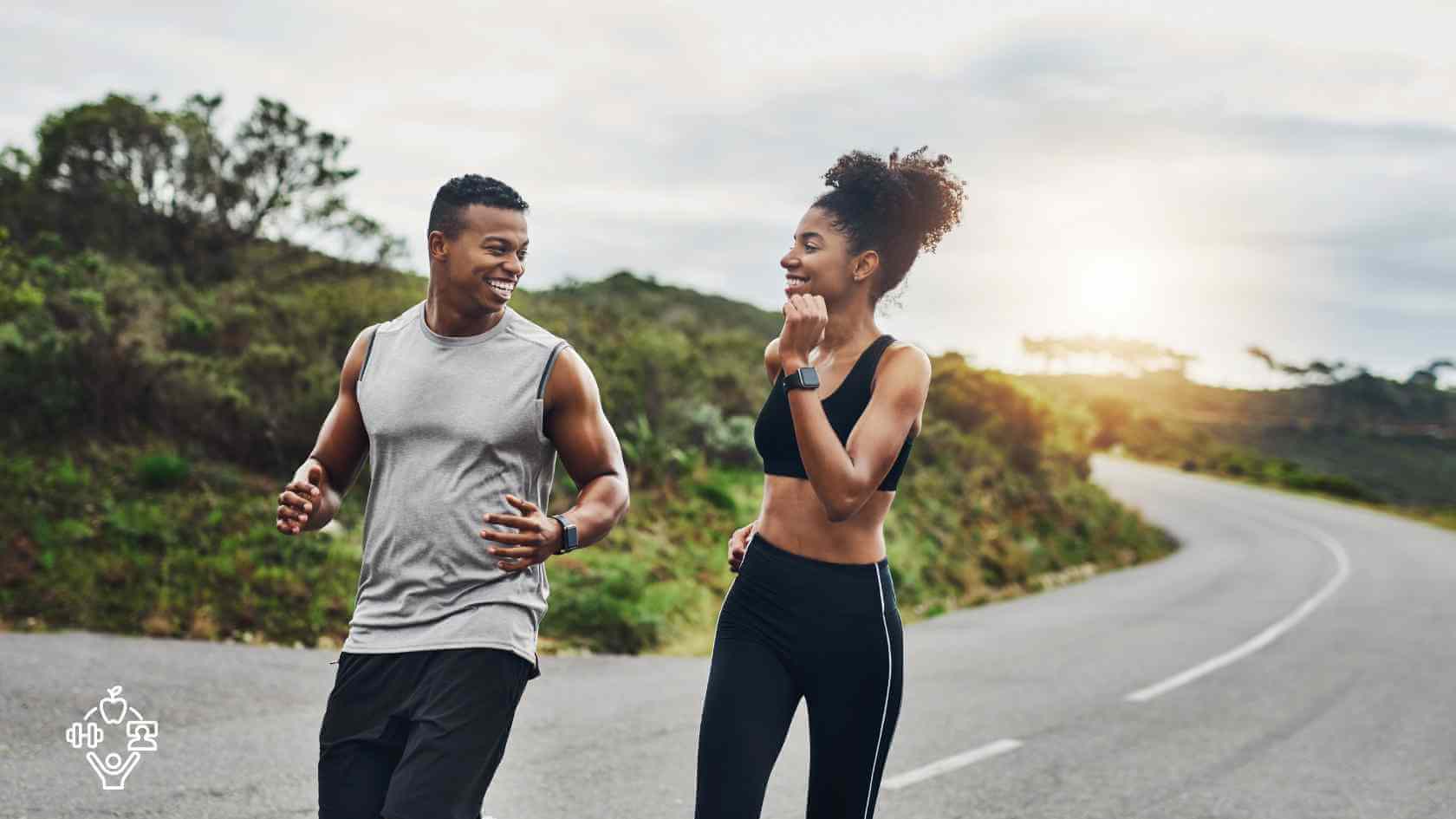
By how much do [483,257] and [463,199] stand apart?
17cm

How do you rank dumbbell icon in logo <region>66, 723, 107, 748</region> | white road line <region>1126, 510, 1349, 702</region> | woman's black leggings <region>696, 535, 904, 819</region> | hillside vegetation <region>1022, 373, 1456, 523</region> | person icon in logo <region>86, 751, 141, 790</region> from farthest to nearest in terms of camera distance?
hillside vegetation <region>1022, 373, 1456, 523</region>
white road line <region>1126, 510, 1349, 702</region>
dumbbell icon in logo <region>66, 723, 107, 748</region>
person icon in logo <region>86, 751, 141, 790</region>
woman's black leggings <region>696, 535, 904, 819</region>

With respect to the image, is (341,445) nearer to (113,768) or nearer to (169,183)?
(113,768)

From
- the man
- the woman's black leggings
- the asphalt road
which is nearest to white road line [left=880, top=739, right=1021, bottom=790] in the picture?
the asphalt road

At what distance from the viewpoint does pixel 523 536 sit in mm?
2791

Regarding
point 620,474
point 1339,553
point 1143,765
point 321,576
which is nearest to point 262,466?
point 321,576

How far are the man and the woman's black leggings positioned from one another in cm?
46

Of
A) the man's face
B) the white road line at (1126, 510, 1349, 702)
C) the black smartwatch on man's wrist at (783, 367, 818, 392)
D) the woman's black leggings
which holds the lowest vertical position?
the white road line at (1126, 510, 1349, 702)

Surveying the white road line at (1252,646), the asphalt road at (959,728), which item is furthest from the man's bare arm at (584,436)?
the white road line at (1252,646)

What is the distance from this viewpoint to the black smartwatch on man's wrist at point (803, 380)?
2.96 metres

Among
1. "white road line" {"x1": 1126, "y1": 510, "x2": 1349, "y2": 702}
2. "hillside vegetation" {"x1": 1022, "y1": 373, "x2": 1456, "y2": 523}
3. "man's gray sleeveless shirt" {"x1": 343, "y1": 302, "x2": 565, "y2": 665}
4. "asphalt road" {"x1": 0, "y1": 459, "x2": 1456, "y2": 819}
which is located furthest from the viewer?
"hillside vegetation" {"x1": 1022, "y1": 373, "x2": 1456, "y2": 523}

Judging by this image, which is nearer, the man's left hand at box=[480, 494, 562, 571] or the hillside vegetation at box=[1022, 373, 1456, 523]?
the man's left hand at box=[480, 494, 562, 571]

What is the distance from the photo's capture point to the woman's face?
10.5 ft

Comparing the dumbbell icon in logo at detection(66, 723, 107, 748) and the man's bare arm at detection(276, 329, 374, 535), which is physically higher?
the man's bare arm at detection(276, 329, 374, 535)

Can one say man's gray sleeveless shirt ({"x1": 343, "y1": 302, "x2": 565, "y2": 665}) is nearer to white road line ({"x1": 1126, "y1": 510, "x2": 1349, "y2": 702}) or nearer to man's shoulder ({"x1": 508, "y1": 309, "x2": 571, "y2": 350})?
man's shoulder ({"x1": 508, "y1": 309, "x2": 571, "y2": 350})
